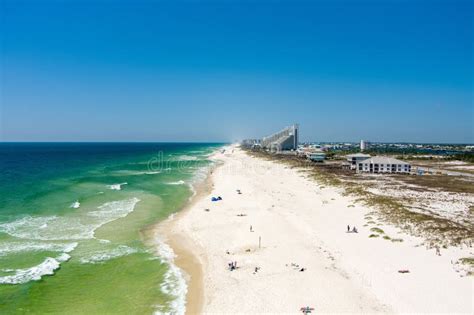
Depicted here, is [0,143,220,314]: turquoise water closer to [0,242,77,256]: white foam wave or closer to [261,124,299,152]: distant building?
[0,242,77,256]: white foam wave

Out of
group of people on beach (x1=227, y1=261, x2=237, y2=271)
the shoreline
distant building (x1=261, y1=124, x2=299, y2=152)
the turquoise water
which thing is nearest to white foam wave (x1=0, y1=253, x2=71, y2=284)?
the turquoise water

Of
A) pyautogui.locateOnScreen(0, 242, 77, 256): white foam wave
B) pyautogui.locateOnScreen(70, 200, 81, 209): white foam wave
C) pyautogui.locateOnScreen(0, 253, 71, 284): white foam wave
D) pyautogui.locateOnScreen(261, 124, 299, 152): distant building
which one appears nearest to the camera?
pyautogui.locateOnScreen(0, 253, 71, 284): white foam wave

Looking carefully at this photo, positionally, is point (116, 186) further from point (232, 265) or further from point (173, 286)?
point (173, 286)

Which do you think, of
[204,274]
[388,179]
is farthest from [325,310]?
[388,179]

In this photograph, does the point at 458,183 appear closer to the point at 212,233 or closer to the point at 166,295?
the point at 212,233

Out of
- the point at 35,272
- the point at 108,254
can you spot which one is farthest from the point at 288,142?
the point at 35,272

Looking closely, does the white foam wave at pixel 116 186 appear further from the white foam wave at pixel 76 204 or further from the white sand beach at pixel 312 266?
the white sand beach at pixel 312 266
